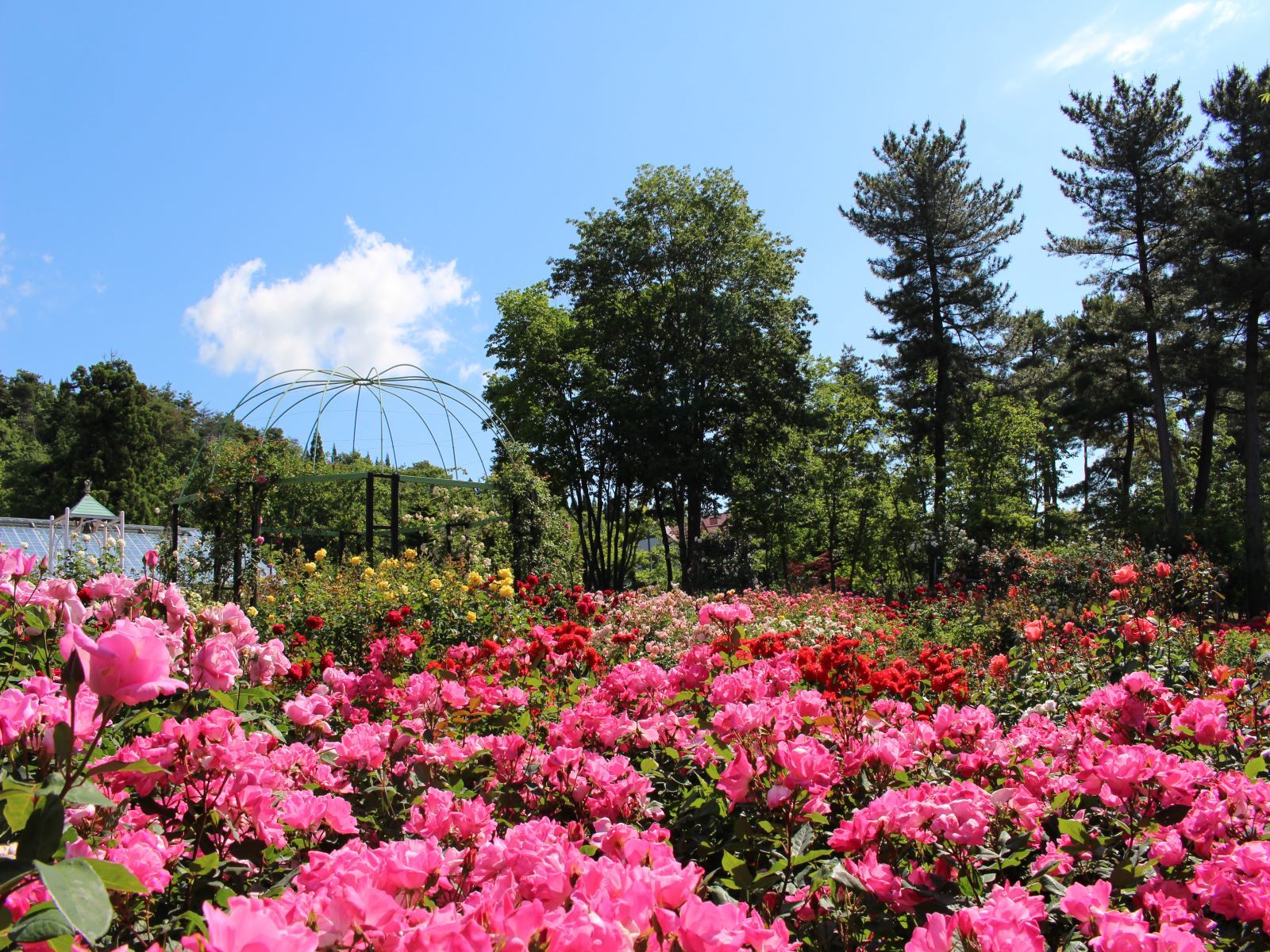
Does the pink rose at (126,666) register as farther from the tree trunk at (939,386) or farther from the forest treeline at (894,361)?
the tree trunk at (939,386)

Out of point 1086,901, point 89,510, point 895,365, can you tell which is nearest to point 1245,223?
point 895,365

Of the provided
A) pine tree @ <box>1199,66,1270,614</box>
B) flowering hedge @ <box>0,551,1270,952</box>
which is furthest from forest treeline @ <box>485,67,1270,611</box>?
flowering hedge @ <box>0,551,1270,952</box>

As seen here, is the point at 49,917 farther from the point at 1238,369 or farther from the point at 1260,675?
the point at 1238,369

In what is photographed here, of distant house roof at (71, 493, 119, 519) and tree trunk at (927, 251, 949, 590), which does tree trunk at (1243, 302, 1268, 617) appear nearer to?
tree trunk at (927, 251, 949, 590)

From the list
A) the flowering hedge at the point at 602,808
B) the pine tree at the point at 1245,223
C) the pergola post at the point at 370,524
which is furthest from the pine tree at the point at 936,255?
the flowering hedge at the point at 602,808

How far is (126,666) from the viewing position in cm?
84

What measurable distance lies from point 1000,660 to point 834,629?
11.1ft

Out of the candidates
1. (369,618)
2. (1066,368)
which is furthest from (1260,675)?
(1066,368)

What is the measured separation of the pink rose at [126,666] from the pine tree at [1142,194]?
2109 cm

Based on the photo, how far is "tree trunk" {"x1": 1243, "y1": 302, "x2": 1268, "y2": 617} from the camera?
15.1m

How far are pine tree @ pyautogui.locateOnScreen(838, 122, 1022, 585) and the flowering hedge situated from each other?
762 inches

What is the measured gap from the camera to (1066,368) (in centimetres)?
2261

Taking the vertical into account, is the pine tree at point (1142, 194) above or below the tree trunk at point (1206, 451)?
above

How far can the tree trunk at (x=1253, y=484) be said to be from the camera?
15.1 m
